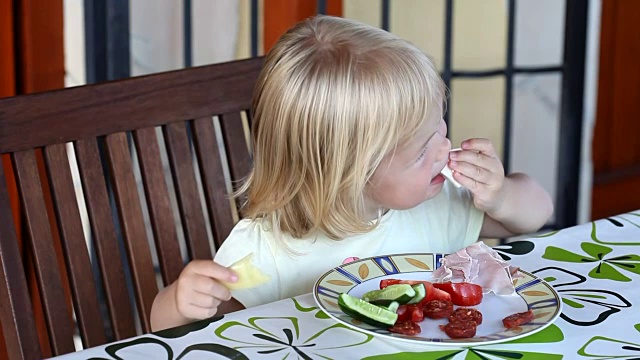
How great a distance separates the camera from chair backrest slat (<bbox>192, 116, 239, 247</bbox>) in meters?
1.40

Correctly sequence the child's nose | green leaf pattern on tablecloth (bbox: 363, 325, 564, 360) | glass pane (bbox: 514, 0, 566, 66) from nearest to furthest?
green leaf pattern on tablecloth (bbox: 363, 325, 564, 360) < the child's nose < glass pane (bbox: 514, 0, 566, 66)

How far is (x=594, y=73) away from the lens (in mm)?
2686

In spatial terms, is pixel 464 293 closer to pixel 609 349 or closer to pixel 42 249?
pixel 609 349

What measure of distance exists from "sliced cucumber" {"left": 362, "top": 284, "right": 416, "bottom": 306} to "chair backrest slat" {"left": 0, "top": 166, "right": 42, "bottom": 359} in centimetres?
44

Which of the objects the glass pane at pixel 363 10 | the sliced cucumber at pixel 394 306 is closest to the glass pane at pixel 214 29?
the glass pane at pixel 363 10

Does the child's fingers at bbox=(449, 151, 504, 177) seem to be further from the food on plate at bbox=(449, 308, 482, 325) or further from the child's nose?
the food on plate at bbox=(449, 308, 482, 325)

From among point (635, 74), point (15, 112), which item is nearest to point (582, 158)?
point (635, 74)

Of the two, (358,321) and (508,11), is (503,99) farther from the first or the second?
(358,321)

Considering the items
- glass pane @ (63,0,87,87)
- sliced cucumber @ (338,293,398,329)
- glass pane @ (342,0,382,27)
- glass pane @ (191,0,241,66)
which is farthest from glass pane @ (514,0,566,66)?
sliced cucumber @ (338,293,398,329)

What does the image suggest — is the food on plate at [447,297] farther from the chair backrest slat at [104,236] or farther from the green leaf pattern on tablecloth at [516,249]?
the chair backrest slat at [104,236]

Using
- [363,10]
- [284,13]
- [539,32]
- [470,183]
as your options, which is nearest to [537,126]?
[539,32]

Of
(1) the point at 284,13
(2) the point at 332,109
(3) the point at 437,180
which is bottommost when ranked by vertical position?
(3) the point at 437,180

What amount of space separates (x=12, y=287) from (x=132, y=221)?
194 mm

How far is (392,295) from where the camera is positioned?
3.20 feet
